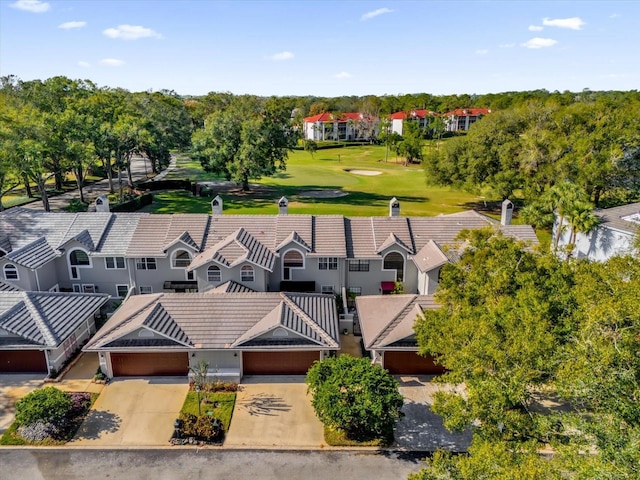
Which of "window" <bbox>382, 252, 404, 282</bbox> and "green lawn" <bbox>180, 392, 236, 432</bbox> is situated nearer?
"green lawn" <bbox>180, 392, 236, 432</bbox>

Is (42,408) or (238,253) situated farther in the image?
(238,253)

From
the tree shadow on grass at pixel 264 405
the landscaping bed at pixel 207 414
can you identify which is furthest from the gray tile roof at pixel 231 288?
the tree shadow on grass at pixel 264 405

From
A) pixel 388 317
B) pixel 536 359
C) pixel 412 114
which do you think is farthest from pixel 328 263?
pixel 412 114

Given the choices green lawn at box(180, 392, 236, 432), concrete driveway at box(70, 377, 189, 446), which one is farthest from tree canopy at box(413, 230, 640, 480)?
concrete driveway at box(70, 377, 189, 446)

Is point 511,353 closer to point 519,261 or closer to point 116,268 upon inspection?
point 519,261

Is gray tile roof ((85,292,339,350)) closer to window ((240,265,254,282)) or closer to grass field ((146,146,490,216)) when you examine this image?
window ((240,265,254,282))

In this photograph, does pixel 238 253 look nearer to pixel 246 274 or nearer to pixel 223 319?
pixel 246 274
